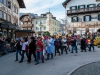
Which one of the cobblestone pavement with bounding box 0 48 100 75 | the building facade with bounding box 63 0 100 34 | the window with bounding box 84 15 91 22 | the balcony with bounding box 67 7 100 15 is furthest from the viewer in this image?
the window with bounding box 84 15 91 22

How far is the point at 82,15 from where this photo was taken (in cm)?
3641

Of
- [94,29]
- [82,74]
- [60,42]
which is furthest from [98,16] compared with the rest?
[82,74]

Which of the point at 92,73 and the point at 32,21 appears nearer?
the point at 92,73

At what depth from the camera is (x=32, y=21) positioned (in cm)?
6209

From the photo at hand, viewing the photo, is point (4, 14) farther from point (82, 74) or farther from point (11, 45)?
point (82, 74)

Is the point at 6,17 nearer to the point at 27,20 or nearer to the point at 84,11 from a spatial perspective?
the point at 84,11

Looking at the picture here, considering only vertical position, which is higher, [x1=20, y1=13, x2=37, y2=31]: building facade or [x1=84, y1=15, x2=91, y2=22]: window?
[x1=20, y1=13, x2=37, y2=31]: building facade

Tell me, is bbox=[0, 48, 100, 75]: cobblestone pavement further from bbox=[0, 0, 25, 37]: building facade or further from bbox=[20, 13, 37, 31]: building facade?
bbox=[20, 13, 37, 31]: building facade

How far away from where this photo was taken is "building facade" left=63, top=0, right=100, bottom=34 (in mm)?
35041

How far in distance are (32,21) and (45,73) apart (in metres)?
55.6

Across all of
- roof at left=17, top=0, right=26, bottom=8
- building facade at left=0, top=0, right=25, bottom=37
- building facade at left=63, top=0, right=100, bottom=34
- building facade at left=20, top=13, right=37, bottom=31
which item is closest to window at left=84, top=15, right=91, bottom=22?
building facade at left=63, top=0, right=100, bottom=34

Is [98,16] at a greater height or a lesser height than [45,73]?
greater

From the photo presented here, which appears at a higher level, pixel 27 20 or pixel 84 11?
pixel 27 20

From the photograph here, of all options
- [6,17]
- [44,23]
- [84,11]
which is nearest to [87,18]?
[84,11]
